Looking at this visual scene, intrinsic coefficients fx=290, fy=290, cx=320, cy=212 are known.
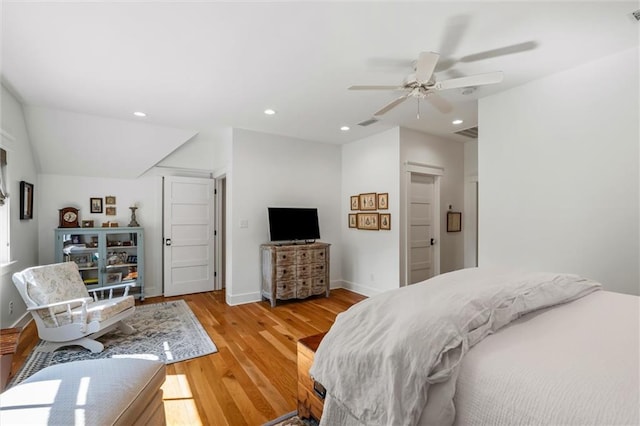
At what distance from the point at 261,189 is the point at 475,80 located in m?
3.21

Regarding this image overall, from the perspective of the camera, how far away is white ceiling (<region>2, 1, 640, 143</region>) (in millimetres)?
1874

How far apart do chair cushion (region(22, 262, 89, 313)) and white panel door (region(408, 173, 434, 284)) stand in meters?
4.28

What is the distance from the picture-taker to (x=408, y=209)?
440 centimetres

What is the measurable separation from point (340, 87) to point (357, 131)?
1590mm

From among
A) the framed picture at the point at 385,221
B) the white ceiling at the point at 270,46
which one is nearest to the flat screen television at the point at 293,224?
the framed picture at the point at 385,221

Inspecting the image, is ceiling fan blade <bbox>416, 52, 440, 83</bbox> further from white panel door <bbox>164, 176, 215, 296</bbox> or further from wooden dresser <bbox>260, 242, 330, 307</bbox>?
white panel door <bbox>164, 176, 215, 296</bbox>

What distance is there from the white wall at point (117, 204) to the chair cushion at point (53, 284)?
1.50 metres

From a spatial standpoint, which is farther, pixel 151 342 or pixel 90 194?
pixel 90 194

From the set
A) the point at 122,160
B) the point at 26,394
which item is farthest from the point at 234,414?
the point at 122,160

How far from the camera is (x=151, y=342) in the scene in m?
2.97

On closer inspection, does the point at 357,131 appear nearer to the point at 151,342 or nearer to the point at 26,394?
the point at 151,342

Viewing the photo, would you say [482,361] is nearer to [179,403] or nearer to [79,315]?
[179,403]

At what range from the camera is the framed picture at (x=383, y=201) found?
4.45m

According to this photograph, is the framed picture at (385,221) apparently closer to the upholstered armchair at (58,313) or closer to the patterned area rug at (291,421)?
the patterned area rug at (291,421)
